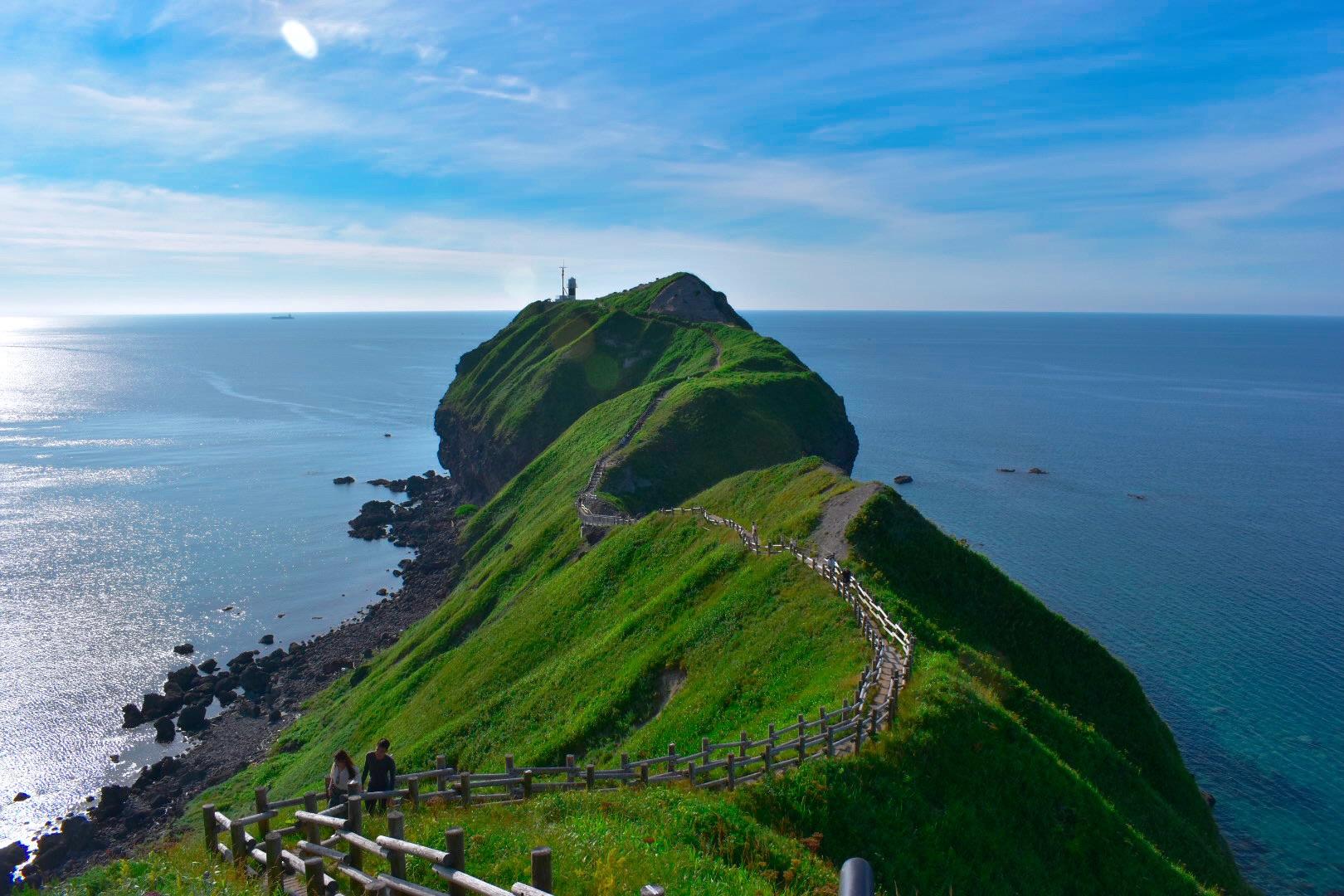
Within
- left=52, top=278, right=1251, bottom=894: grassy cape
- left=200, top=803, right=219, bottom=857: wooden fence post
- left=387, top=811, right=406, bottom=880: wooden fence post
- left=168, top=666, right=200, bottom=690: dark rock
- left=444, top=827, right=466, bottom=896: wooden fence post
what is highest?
left=444, top=827, right=466, bottom=896: wooden fence post

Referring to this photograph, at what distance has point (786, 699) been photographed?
2392 cm

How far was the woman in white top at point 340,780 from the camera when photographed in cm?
1577

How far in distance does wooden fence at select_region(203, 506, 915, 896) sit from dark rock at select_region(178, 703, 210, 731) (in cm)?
4566

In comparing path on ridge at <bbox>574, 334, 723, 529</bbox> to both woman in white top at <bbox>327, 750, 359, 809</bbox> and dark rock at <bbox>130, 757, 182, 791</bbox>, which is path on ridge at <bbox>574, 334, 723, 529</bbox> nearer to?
dark rock at <bbox>130, 757, 182, 791</bbox>

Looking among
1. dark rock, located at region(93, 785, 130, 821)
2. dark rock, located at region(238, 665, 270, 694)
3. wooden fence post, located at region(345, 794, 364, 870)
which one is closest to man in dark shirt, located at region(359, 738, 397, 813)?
wooden fence post, located at region(345, 794, 364, 870)

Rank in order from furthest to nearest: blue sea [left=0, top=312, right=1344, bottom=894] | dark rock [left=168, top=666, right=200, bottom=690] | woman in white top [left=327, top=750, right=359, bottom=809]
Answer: dark rock [left=168, top=666, right=200, bottom=690]
blue sea [left=0, top=312, right=1344, bottom=894]
woman in white top [left=327, top=750, right=359, bottom=809]

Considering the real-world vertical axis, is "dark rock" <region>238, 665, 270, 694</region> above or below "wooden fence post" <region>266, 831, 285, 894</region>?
below


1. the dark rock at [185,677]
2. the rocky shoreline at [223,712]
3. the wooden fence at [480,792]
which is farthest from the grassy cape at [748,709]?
the dark rock at [185,677]

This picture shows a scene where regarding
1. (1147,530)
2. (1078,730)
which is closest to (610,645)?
(1078,730)

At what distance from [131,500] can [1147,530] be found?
126196 millimetres

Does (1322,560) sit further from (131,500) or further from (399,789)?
(131,500)

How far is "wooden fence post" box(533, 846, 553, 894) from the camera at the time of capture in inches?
357

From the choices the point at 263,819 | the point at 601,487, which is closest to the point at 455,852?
the point at 263,819

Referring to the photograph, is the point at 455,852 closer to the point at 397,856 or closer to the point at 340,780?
the point at 397,856
